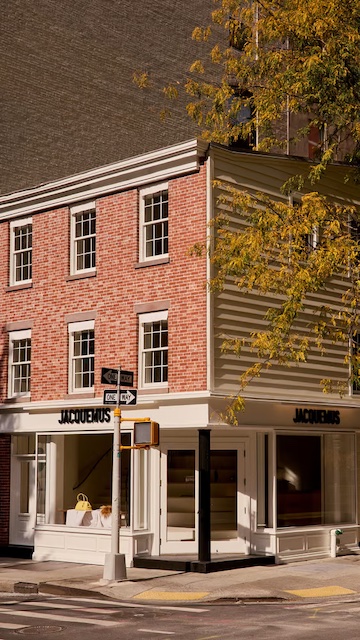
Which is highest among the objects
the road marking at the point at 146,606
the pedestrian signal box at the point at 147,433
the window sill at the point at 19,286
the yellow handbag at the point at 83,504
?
the window sill at the point at 19,286

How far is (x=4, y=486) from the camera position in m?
26.0

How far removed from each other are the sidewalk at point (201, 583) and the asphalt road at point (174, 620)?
592mm

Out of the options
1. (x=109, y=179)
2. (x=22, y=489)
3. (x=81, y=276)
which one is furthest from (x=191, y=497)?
(x=109, y=179)

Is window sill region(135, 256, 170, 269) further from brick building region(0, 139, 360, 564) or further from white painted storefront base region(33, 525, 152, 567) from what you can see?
white painted storefront base region(33, 525, 152, 567)

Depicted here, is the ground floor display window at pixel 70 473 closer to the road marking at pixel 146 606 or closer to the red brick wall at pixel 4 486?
the red brick wall at pixel 4 486

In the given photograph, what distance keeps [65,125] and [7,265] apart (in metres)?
6.62

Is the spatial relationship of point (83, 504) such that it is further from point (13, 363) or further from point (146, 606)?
point (146, 606)

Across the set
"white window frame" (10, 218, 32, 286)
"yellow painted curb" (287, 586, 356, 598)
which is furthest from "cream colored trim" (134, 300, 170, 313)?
"yellow painted curb" (287, 586, 356, 598)

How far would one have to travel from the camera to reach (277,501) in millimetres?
22953

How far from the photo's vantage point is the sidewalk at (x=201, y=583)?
18172 millimetres

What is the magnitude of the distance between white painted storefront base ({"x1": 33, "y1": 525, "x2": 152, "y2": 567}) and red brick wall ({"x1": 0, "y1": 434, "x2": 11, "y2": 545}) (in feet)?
4.58

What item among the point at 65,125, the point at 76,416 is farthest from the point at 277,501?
the point at 65,125

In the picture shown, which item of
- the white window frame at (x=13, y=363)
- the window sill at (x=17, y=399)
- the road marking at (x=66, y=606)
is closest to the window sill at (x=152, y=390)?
the window sill at (x=17, y=399)

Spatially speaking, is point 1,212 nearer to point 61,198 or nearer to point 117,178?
point 61,198
